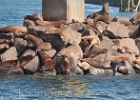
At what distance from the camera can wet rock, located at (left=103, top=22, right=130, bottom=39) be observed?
2180 cm

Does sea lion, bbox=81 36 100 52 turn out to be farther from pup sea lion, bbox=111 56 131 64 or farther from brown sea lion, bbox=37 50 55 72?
brown sea lion, bbox=37 50 55 72

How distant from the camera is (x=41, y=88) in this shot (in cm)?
1589

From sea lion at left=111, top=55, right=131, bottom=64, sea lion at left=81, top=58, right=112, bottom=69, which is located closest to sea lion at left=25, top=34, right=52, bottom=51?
sea lion at left=81, top=58, right=112, bottom=69

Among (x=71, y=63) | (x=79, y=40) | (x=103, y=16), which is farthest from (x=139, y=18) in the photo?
(x=71, y=63)

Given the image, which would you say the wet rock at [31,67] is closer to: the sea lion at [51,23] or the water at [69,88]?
the water at [69,88]

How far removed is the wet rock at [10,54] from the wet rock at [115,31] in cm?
390

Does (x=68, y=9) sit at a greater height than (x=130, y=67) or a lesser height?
greater

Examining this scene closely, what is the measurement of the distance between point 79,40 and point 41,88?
4.75 m

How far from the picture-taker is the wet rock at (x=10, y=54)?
63.0 ft

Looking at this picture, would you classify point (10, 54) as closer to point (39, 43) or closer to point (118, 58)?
point (39, 43)

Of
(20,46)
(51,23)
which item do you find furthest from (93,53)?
(51,23)

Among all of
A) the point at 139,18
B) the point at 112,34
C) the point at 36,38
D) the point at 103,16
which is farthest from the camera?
the point at 139,18

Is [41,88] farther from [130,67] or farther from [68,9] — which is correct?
[68,9]

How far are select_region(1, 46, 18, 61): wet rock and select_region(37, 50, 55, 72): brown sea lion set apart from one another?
0.99 m
